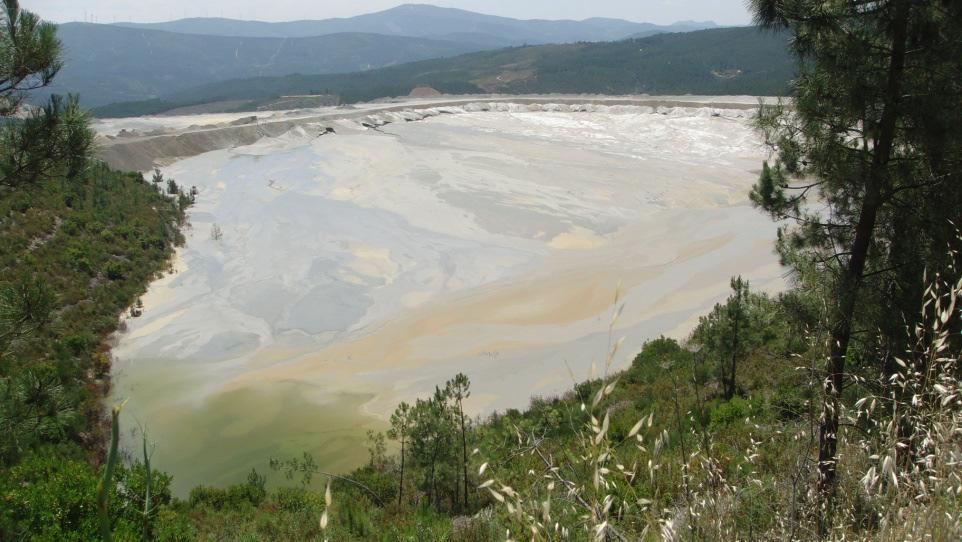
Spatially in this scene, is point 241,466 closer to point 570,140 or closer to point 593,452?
→ point 593,452

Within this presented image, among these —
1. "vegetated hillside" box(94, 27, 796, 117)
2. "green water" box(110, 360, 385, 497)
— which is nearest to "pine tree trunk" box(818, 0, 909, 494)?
"green water" box(110, 360, 385, 497)

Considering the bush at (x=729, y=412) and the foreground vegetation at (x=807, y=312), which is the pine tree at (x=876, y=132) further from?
the bush at (x=729, y=412)

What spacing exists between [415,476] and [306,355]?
7.90 m

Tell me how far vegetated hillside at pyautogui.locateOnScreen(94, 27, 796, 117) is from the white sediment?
43515mm

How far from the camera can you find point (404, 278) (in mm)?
20516

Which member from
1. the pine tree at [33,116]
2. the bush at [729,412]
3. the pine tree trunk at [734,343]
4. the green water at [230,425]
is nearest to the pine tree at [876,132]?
the bush at [729,412]

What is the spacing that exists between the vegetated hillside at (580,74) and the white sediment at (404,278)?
43.5 m

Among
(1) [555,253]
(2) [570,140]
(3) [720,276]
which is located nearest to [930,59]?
(3) [720,276]

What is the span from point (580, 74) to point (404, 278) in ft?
266

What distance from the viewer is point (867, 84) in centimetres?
488

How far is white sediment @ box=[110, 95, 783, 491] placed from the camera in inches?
543

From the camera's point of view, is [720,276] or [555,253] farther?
[555,253]

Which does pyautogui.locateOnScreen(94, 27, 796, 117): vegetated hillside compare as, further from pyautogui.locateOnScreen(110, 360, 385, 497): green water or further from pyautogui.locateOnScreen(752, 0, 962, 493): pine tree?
pyautogui.locateOnScreen(752, 0, 962, 493): pine tree

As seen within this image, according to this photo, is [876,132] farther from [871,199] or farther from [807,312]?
[807,312]
